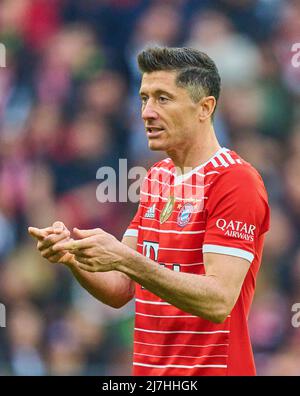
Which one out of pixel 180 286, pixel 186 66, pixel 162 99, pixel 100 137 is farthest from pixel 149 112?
pixel 100 137

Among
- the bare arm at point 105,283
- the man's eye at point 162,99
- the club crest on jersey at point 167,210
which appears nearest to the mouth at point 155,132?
the man's eye at point 162,99

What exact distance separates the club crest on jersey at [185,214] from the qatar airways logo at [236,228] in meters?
0.16

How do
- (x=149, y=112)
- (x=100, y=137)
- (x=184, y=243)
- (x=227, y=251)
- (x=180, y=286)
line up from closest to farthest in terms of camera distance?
(x=180, y=286)
(x=227, y=251)
(x=184, y=243)
(x=149, y=112)
(x=100, y=137)

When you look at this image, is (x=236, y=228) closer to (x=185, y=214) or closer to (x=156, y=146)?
(x=185, y=214)

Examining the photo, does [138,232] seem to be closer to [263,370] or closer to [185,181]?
[185,181]

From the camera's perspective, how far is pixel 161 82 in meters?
3.57

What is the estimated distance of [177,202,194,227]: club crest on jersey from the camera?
343cm

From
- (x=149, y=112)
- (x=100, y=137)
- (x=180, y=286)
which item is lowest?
(x=180, y=286)

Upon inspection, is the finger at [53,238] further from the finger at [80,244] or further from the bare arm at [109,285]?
the bare arm at [109,285]

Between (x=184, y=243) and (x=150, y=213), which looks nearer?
(x=184, y=243)

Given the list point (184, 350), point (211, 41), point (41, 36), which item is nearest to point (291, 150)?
point (211, 41)

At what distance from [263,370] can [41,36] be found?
2.77m

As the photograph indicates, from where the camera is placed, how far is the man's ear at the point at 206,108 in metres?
3.60

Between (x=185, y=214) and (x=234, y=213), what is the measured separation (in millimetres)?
220
